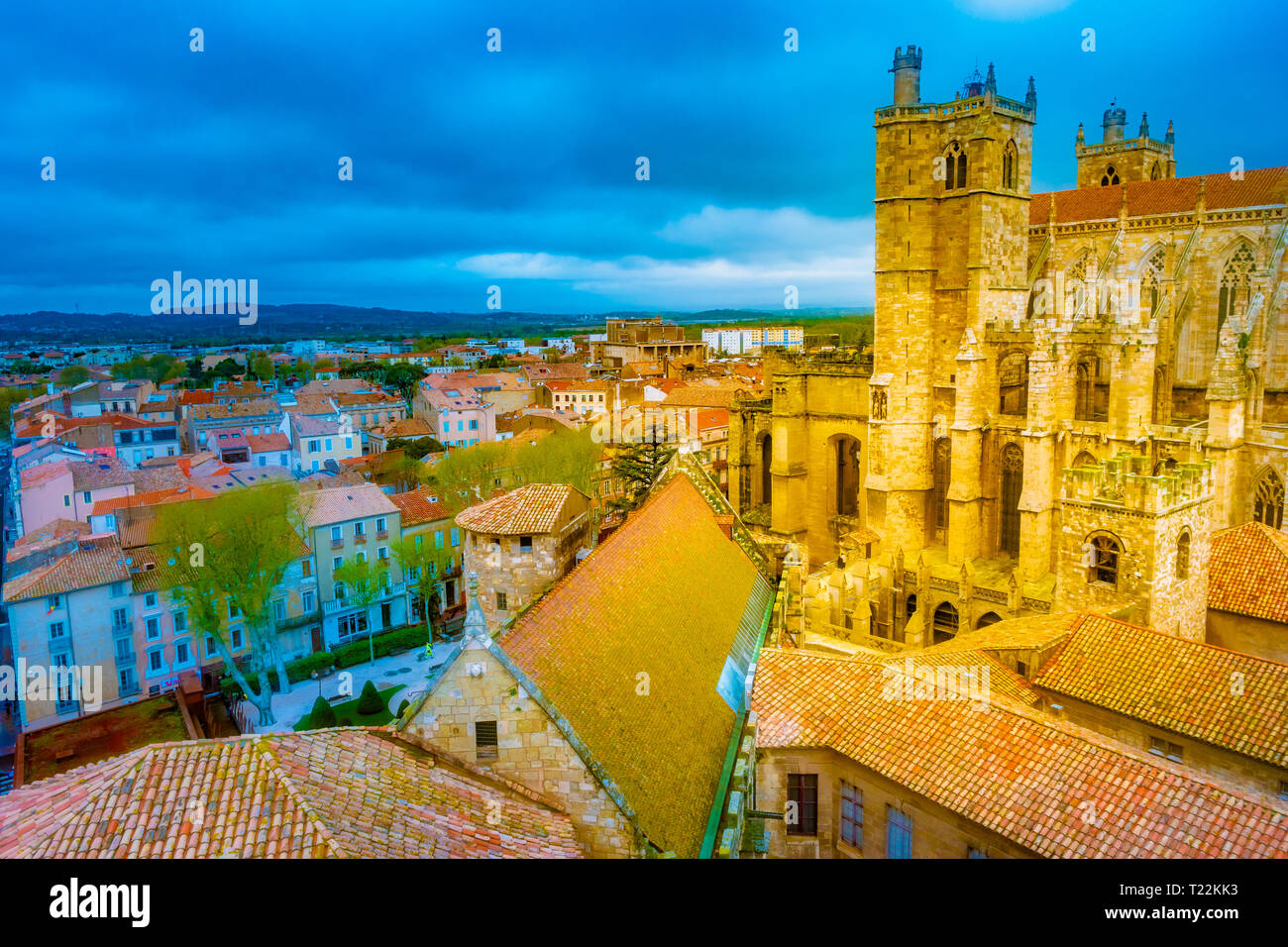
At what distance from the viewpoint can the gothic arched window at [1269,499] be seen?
2716 centimetres

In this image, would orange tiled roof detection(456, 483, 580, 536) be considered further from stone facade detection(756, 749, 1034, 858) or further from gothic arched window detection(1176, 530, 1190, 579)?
gothic arched window detection(1176, 530, 1190, 579)

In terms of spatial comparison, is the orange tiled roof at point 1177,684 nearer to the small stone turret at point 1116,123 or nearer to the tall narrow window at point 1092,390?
the tall narrow window at point 1092,390

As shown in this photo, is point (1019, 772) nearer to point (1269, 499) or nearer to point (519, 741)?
point (519, 741)

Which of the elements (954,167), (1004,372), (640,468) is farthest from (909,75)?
(640,468)

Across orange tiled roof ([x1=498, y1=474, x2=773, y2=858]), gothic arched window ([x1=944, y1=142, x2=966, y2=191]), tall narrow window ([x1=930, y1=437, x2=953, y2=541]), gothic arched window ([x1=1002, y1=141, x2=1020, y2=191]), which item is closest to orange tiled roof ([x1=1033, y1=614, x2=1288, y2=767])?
orange tiled roof ([x1=498, y1=474, x2=773, y2=858])

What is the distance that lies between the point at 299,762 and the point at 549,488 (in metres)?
9.88

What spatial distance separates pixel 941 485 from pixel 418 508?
2589 cm

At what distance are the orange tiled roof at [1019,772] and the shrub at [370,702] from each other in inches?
852

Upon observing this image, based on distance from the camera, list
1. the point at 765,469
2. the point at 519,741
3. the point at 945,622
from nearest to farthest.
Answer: the point at 519,741 → the point at 945,622 → the point at 765,469

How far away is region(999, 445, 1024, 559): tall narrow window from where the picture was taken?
30781 mm

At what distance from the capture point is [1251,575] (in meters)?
18.7

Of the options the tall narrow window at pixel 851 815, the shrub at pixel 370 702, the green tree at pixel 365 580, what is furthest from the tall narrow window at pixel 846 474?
the tall narrow window at pixel 851 815

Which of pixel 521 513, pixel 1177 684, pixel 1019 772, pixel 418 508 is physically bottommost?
pixel 418 508

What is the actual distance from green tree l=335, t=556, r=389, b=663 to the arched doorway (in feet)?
77.4
